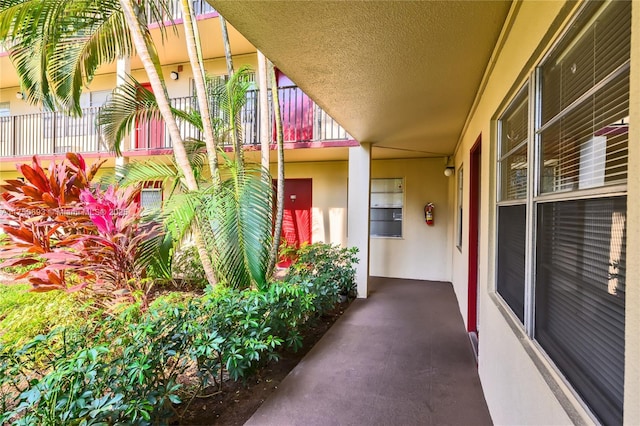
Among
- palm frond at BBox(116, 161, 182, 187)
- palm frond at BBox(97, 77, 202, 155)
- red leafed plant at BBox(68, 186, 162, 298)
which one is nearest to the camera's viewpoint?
red leafed plant at BBox(68, 186, 162, 298)

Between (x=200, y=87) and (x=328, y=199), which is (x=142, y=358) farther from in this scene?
(x=328, y=199)

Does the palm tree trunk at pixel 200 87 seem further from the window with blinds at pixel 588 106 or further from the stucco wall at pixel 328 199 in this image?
the stucco wall at pixel 328 199

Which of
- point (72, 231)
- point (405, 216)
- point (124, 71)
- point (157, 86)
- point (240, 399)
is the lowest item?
point (240, 399)

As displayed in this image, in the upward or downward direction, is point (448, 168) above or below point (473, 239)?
above

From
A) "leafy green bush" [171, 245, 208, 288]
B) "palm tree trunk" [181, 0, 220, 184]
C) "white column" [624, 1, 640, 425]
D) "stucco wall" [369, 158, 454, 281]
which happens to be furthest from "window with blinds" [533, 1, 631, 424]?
"stucco wall" [369, 158, 454, 281]

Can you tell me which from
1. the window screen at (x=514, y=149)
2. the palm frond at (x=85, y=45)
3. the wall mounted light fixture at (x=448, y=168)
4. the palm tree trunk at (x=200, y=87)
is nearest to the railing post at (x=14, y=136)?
the palm frond at (x=85, y=45)

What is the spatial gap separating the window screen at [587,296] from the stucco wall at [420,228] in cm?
530

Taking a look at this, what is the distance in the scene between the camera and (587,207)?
3.64 feet

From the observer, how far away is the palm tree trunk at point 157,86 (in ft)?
10.3

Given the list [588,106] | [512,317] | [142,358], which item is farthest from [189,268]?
[588,106]

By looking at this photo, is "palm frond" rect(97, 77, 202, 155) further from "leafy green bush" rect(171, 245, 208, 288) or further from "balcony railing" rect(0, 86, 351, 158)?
"leafy green bush" rect(171, 245, 208, 288)

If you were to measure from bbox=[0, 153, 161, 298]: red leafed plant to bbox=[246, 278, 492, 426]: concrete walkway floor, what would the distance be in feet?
6.29

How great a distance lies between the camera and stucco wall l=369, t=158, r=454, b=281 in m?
6.64

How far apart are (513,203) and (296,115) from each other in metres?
4.67
